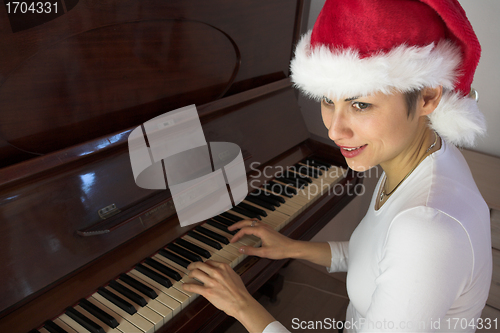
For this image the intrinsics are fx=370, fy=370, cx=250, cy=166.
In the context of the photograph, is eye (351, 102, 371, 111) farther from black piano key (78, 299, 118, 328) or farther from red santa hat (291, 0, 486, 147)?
black piano key (78, 299, 118, 328)

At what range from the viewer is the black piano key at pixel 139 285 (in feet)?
3.39

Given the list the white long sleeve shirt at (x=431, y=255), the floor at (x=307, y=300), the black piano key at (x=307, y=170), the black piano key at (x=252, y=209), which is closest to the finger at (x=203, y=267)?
the white long sleeve shirt at (x=431, y=255)

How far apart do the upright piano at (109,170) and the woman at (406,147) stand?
8.3 inches

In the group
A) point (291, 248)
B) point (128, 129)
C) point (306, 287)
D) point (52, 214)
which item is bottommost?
point (306, 287)

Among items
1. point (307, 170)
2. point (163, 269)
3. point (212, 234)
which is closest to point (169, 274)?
point (163, 269)

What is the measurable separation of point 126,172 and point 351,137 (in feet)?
2.43

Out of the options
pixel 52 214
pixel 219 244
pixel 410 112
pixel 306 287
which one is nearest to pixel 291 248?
pixel 219 244

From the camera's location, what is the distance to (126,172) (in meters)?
1.23

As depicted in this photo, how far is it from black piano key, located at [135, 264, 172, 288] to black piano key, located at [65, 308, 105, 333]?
20 centimetres

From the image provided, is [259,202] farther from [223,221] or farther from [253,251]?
[253,251]

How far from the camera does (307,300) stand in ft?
7.50

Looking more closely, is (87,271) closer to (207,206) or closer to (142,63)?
(207,206)

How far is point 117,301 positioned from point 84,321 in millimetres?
92

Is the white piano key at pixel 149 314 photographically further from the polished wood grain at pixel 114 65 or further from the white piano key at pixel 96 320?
the polished wood grain at pixel 114 65
